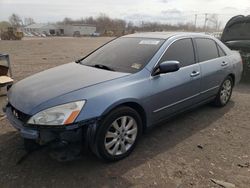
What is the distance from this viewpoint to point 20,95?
126 inches

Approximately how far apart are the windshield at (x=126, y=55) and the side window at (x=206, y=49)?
94 cm

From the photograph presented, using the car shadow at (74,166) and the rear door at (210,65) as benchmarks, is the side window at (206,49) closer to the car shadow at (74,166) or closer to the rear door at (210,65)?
the rear door at (210,65)

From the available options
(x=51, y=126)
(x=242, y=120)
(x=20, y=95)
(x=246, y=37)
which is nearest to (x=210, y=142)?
(x=242, y=120)

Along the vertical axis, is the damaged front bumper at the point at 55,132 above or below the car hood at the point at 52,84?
below

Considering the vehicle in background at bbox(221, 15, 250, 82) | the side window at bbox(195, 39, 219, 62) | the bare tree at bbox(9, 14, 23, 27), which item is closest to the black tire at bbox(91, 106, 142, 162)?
the side window at bbox(195, 39, 219, 62)

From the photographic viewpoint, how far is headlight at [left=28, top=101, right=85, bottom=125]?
2.77 m

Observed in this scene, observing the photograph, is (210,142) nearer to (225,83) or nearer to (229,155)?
(229,155)

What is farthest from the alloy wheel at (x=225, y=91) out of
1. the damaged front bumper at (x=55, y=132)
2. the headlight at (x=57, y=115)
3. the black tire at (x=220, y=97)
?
the headlight at (x=57, y=115)

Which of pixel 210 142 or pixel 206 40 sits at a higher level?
pixel 206 40

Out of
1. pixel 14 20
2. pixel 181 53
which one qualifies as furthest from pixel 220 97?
pixel 14 20

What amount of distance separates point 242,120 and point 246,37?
549 cm

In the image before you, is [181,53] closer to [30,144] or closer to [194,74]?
[194,74]

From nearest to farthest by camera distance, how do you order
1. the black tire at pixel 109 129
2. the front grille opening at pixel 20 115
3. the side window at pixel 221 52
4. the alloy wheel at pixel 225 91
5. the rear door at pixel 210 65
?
the front grille opening at pixel 20 115 → the black tire at pixel 109 129 → the rear door at pixel 210 65 → the side window at pixel 221 52 → the alloy wheel at pixel 225 91

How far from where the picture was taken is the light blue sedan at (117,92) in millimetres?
2834
